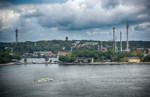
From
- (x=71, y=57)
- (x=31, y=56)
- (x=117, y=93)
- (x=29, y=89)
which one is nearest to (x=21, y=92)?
(x=29, y=89)

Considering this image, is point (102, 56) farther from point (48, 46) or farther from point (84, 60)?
point (48, 46)

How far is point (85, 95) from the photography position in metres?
19.0

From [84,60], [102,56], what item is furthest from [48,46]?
[102,56]

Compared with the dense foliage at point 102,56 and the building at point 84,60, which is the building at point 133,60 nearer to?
the dense foliage at point 102,56

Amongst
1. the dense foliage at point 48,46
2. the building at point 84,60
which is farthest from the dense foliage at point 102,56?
the dense foliage at point 48,46

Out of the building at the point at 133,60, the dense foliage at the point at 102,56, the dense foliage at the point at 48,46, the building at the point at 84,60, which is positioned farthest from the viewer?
the dense foliage at the point at 48,46

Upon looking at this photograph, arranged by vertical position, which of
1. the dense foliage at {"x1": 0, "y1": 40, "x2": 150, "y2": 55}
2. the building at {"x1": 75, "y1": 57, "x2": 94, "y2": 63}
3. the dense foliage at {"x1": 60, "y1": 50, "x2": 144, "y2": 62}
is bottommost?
the building at {"x1": 75, "y1": 57, "x2": 94, "y2": 63}

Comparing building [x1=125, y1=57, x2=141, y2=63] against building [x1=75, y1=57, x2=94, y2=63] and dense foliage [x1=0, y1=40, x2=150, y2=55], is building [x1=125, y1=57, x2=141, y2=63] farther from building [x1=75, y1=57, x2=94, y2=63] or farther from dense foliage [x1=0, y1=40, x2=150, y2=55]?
dense foliage [x1=0, y1=40, x2=150, y2=55]

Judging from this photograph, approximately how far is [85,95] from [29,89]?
19.1 feet

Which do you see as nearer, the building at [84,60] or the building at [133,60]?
the building at [133,60]

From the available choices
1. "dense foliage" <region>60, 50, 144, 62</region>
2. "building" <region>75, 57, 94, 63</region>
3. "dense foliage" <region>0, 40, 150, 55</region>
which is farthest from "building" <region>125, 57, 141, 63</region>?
"dense foliage" <region>0, 40, 150, 55</region>

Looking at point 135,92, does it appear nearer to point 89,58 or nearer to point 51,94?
point 51,94

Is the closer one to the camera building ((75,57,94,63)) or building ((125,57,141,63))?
building ((125,57,141,63))

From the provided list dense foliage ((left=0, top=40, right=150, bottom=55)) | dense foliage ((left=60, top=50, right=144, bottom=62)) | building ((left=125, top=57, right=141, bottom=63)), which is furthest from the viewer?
dense foliage ((left=0, top=40, right=150, bottom=55))
